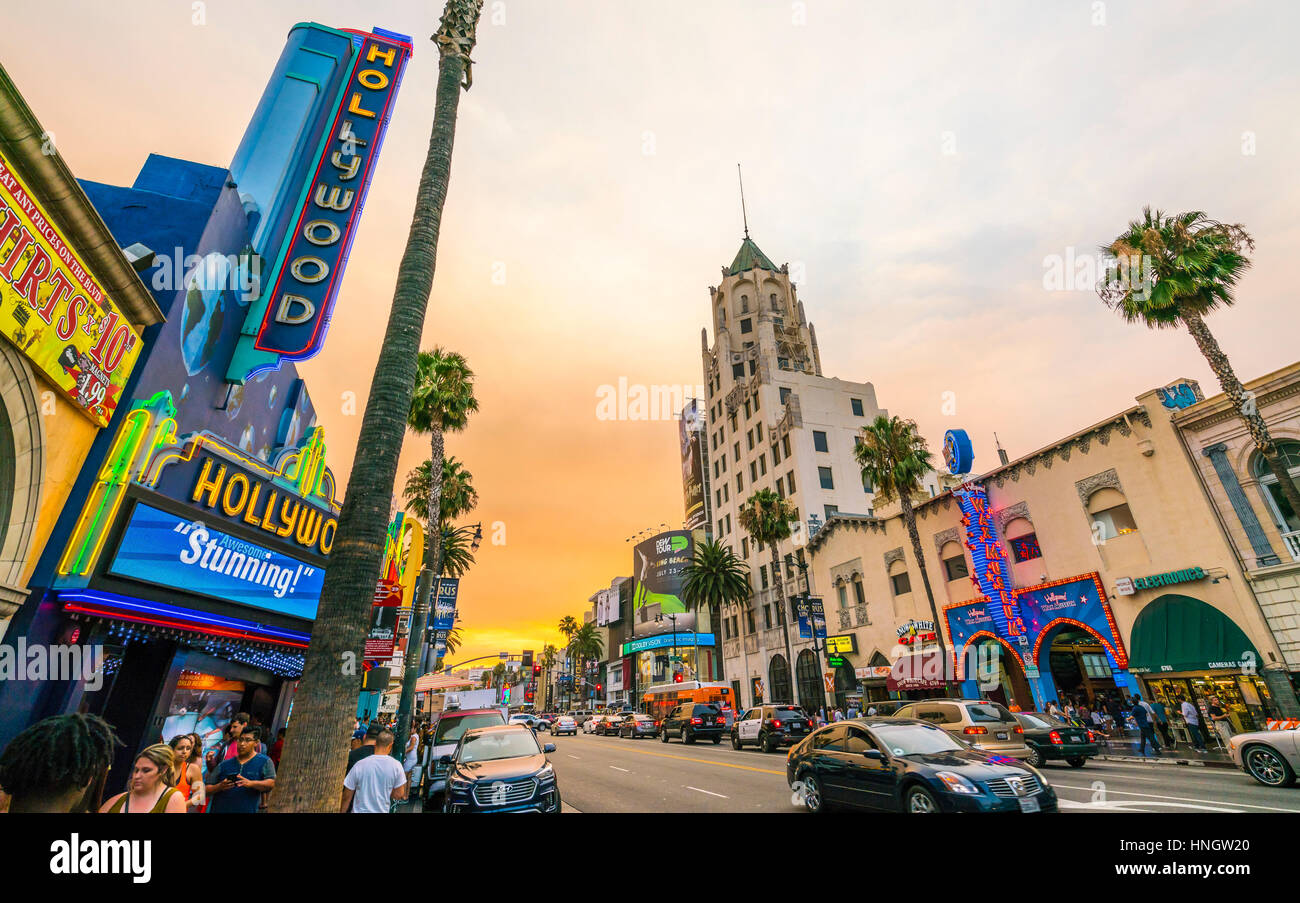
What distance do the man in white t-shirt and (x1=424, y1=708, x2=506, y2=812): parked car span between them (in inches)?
244

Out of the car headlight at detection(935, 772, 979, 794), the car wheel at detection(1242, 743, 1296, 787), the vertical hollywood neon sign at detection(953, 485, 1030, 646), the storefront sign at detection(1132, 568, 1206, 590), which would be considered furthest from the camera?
the vertical hollywood neon sign at detection(953, 485, 1030, 646)

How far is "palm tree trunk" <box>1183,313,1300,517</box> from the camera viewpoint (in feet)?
54.6

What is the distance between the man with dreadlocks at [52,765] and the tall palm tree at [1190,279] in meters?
25.1

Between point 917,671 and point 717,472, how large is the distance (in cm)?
3481

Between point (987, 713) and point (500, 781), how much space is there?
1104cm

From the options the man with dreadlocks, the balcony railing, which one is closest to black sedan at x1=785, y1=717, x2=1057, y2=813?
the man with dreadlocks

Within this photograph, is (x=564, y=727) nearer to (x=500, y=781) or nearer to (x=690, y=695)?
(x=690, y=695)

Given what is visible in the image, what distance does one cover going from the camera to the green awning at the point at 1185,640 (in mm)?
17812

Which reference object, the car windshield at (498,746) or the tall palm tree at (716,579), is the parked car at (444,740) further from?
the tall palm tree at (716,579)

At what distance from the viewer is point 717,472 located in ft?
201

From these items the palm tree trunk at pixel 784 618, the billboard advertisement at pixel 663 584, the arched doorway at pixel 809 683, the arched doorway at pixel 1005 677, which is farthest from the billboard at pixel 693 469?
the arched doorway at pixel 1005 677

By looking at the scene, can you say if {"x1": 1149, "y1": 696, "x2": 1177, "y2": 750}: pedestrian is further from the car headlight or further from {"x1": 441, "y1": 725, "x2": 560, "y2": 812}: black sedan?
{"x1": 441, "y1": 725, "x2": 560, "y2": 812}: black sedan

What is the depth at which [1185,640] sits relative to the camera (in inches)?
747

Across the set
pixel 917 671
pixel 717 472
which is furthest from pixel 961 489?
pixel 717 472
